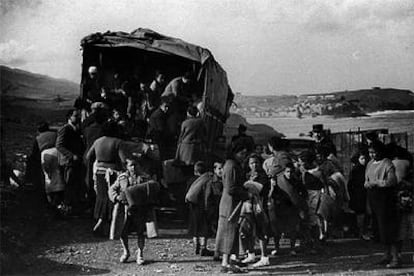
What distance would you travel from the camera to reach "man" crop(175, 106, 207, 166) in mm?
5895

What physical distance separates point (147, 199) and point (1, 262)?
1.36 metres

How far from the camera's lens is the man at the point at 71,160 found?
19.0 feet

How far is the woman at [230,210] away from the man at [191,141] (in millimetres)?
918

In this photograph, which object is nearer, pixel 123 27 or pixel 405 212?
pixel 405 212

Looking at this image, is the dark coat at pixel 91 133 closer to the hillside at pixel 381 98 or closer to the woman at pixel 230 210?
the woman at pixel 230 210

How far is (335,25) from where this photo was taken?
5930 millimetres

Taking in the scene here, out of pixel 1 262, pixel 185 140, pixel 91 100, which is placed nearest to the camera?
pixel 1 262

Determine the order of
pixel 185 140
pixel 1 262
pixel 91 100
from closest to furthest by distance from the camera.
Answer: pixel 1 262
pixel 185 140
pixel 91 100

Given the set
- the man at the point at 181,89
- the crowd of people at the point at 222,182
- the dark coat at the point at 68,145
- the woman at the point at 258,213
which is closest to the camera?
the woman at the point at 258,213

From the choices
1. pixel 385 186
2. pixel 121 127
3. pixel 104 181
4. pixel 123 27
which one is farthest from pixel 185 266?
pixel 123 27

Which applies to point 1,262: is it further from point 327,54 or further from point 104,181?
point 327,54

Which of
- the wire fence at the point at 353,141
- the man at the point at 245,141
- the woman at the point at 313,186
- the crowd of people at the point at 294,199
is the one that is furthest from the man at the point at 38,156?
the wire fence at the point at 353,141

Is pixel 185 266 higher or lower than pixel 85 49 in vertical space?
lower

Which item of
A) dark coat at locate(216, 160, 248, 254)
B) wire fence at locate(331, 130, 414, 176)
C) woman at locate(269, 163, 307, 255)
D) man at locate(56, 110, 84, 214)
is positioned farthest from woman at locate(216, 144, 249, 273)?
man at locate(56, 110, 84, 214)
